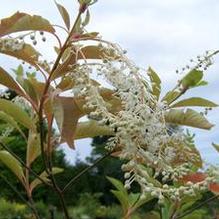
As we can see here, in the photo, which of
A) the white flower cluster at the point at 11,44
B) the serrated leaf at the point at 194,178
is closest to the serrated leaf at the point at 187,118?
the serrated leaf at the point at 194,178

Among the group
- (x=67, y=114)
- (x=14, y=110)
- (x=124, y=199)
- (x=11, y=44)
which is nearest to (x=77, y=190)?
(x=124, y=199)

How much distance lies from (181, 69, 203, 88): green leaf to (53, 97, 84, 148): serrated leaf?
25 centimetres

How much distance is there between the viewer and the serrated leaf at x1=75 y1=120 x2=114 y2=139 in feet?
4.80

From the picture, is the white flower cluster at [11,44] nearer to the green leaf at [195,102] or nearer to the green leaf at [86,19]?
the green leaf at [86,19]

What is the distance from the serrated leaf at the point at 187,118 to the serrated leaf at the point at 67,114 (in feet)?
0.78

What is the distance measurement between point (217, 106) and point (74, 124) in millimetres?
371

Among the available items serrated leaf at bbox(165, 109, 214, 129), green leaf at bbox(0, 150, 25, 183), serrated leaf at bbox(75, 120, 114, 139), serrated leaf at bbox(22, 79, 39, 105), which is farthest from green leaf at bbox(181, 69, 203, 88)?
green leaf at bbox(0, 150, 25, 183)

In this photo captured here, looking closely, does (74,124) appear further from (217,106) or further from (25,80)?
(217,106)

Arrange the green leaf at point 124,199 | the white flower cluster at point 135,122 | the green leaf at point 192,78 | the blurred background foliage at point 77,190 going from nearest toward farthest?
the white flower cluster at point 135,122
the green leaf at point 192,78
the green leaf at point 124,199
the blurred background foliage at point 77,190

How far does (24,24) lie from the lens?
1229 millimetres

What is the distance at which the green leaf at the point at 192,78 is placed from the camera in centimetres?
136

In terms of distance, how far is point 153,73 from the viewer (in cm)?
159

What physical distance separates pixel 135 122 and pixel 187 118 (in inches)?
16.6

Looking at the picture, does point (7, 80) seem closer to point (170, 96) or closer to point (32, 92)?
point (32, 92)
